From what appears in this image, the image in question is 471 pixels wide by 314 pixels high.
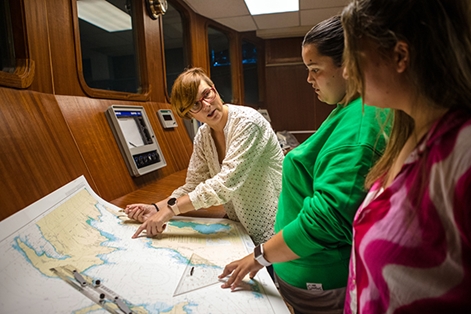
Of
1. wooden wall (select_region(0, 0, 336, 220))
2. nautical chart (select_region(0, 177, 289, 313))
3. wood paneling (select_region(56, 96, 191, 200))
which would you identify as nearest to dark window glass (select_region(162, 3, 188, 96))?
wooden wall (select_region(0, 0, 336, 220))

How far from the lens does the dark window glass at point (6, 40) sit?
4.00 feet

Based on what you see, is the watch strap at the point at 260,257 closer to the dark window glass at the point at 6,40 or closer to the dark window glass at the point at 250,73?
the dark window glass at the point at 6,40

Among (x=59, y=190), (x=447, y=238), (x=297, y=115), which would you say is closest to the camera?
(x=447, y=238)

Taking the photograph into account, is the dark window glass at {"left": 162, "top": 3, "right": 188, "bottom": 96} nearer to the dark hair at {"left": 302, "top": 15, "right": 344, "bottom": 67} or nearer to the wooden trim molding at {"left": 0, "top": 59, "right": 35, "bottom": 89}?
the wooden trim molding at {"left": 0, "top": 59, "right": 35, "bottom": 89}

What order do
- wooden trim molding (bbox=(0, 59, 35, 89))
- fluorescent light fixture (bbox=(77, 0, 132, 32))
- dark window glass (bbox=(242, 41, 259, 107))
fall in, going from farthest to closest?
dark window glass (bbox=(242, 41, 259, 107)) < fluorescent light fixture (bbox=(77, 0, 132, 32)) < wooden trim molding (bbox=(0, 59, 35, 89))

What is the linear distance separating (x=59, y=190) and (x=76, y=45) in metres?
0.81

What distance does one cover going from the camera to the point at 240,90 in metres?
4.32

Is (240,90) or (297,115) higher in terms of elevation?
(240,90)

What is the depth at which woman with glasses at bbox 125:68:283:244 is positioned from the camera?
1.14 m

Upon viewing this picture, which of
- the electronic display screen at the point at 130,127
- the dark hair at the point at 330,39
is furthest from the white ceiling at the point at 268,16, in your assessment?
the dark hair at the point at 330,39

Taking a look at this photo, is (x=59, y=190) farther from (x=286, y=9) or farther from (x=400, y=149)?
(x=286, y=9)

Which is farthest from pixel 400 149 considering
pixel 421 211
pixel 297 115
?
pixel 297 115

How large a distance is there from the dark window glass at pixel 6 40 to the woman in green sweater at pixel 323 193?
1.11 m

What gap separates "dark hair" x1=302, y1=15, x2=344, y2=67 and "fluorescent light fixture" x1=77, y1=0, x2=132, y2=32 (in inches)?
97.1
